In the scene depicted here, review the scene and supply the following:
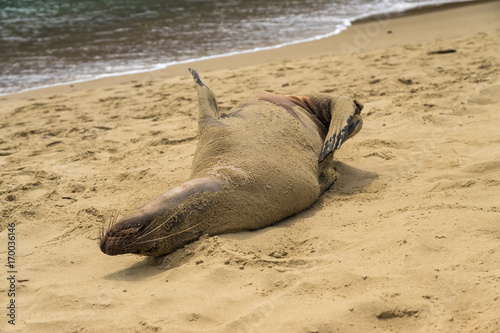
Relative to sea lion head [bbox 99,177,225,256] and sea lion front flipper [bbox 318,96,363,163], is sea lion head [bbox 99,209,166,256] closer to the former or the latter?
sea lion head [bbox 99,177,225,256]

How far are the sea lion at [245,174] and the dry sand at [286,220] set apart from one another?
0.12 m

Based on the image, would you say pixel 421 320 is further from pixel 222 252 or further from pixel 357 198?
pixel 357 198

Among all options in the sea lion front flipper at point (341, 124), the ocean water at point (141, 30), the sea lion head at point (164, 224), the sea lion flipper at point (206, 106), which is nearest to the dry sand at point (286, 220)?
the sea lion head at point (164, 224)

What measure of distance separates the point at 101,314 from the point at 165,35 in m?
8.25

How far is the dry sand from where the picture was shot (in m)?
2.33

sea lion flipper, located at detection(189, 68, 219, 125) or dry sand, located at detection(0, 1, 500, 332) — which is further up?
sea lion flipper, located at detection(189, 68, 219, 125)

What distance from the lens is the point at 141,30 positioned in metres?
10.5

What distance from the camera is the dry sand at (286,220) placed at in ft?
7.63

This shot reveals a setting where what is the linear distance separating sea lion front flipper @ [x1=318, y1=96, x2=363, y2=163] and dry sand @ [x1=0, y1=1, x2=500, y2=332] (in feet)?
0.96

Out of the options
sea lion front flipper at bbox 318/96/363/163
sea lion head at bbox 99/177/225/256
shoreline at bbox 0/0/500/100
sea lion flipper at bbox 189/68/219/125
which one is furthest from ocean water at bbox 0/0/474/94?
sea lion head at bbox 99/177/225/256

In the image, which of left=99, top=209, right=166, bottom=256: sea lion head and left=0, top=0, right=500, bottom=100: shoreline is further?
left=0, top=0, right=500, bottom=100: shoreline

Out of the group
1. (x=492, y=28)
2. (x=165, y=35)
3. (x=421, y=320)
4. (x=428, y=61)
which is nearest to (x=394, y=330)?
(x=421, y=320)

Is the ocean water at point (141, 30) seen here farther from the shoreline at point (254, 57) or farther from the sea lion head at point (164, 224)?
the sea lion head at point (164, 224)

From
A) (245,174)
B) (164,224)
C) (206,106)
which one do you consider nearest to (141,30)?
(206,106)
